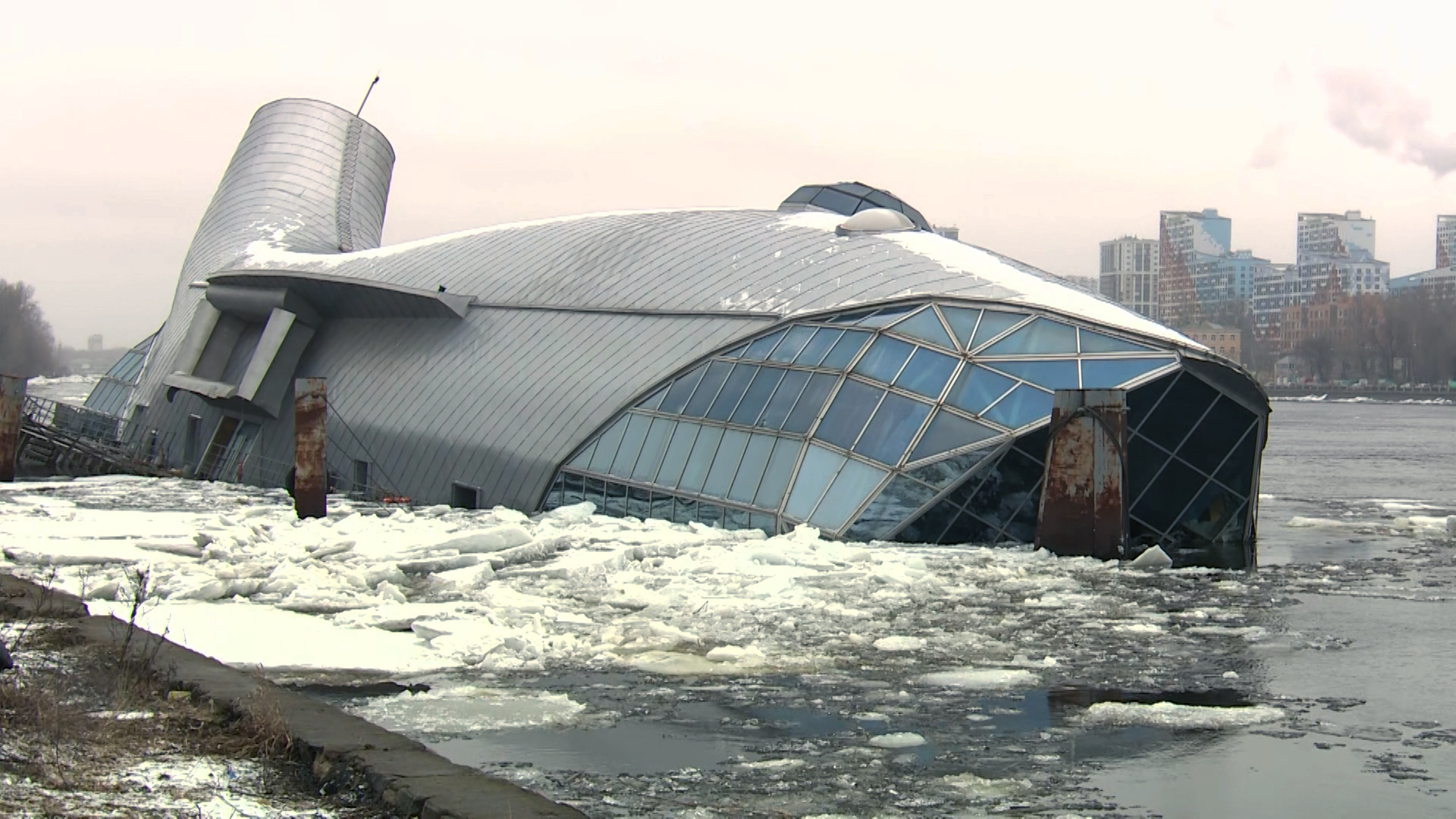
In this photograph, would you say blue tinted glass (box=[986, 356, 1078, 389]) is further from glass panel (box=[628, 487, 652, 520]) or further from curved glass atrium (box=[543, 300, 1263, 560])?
glass panel (box=[628, 487, 652, 520])

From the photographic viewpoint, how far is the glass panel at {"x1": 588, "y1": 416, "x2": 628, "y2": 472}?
29384mm

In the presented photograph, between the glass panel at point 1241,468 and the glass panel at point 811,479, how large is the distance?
25.4 ft

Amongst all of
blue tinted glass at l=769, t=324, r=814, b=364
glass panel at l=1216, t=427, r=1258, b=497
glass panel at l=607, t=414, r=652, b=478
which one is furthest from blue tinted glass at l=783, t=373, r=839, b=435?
glass panel at l=1216, t=427, r=1258, b=497

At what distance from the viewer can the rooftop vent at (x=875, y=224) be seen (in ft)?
110

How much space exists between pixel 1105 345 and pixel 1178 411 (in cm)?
184

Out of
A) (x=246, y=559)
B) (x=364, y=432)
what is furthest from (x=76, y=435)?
(x=246, y=559)

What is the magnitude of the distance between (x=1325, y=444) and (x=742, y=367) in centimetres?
6522

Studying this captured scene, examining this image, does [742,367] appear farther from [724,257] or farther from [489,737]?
[489,737]

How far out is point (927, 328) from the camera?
27.5m

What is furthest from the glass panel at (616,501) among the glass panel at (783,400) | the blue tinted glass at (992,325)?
the blue tinted glass at (992,325)

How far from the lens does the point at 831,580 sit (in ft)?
66.9

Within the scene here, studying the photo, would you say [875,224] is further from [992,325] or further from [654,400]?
[654,400]

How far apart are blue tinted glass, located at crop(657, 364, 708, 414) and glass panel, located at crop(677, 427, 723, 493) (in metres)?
1.13

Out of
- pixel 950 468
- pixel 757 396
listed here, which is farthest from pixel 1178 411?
pixel 757 396
